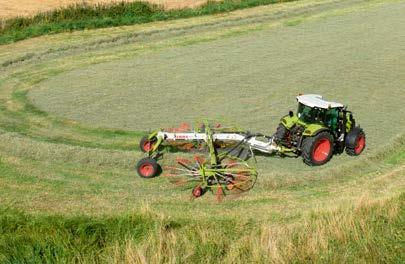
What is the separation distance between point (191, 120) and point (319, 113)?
424cm

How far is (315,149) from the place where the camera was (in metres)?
14.5

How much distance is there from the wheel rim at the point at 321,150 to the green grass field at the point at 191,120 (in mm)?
318

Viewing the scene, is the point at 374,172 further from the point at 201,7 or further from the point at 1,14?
the point at 1,14

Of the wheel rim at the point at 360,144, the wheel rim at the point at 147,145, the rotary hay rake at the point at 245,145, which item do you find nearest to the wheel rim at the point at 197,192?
the rotary hay rake at the point at 245,145

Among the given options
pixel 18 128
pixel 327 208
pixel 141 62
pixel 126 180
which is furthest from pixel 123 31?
pixel 327 208

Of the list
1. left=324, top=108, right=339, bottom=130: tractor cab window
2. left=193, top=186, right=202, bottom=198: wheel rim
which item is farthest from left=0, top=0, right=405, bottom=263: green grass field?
left=324, top=108, right=339, bottom=130: tractor cab window

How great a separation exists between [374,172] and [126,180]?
6.03 metres

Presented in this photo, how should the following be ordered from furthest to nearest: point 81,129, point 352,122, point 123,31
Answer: point 123,31
point 81,129
point 352,122

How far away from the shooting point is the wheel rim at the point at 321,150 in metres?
14.5

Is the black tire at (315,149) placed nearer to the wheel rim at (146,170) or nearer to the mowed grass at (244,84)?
the mowed grass at (244,84)

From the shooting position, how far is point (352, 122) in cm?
1553

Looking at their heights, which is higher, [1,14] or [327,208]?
[1,14]

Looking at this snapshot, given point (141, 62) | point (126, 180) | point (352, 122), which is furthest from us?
point (141, 62)

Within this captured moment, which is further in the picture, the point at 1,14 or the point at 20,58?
the point at 1,14
